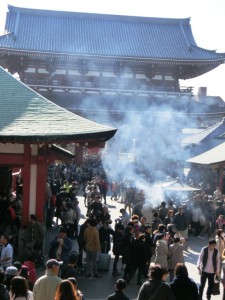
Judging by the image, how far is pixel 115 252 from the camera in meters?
11.6

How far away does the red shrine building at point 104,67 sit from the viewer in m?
34.0

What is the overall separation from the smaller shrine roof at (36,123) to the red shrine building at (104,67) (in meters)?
20.2

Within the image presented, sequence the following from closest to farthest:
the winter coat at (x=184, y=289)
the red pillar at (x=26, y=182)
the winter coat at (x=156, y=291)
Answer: the winter coat at (x=156, y=291) < the winter coat at (x=184, y=289) < the red pillar at (x=26, y=182)

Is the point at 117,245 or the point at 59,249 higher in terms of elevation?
the point at 59,249

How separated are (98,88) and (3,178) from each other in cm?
1614

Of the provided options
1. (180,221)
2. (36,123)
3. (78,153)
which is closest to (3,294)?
(36,123)

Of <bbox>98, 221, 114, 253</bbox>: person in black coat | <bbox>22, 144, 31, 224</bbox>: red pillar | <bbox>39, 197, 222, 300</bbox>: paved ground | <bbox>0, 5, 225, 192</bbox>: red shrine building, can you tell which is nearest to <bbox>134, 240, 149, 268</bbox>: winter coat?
<bbox>39, 197, 222, 300</bbox>: paved ground

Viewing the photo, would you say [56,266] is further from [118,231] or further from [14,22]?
[14,22]

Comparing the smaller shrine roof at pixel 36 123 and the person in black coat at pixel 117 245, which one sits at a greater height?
the smaller shrine roof at pixel 36 123

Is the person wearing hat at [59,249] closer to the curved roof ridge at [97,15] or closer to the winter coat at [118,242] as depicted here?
the winter coat at [118,242]

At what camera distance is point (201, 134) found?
44.3 meters

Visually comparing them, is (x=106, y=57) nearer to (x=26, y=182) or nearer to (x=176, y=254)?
(x=26, y=182)

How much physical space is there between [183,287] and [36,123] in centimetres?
627

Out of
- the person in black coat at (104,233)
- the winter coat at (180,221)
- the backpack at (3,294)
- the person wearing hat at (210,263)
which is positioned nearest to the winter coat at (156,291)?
the backpack at (3,294)
